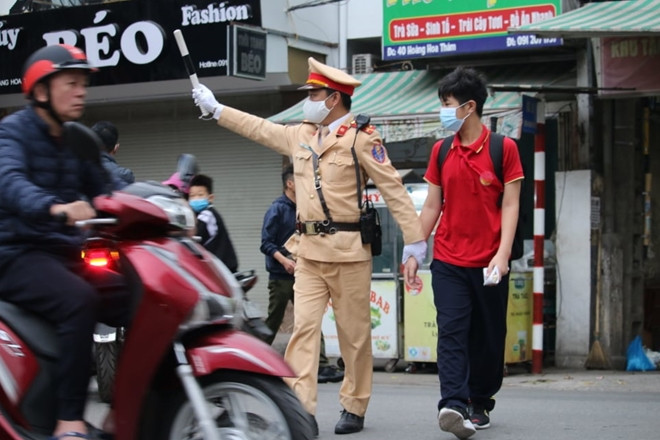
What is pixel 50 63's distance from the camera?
4.75 meters

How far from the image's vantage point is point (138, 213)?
4328 millimetres

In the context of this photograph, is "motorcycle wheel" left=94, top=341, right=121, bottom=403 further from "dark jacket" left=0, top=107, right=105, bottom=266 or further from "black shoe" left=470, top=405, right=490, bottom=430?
"dark jacket" left=0, top=107, right=105, bottom=266

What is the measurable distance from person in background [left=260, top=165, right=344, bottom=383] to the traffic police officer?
2.98m

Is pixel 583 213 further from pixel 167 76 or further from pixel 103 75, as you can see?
pixel 103 75

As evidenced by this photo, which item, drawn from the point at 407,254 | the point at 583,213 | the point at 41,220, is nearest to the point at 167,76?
the point at 583,213

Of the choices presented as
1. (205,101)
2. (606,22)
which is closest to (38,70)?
(205,101)

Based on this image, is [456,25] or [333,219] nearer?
[333,219]

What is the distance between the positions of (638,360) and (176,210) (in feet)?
25.8

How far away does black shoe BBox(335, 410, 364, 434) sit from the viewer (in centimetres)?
701

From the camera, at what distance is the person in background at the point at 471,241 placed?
263 inches

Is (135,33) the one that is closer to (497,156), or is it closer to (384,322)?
(384,322)

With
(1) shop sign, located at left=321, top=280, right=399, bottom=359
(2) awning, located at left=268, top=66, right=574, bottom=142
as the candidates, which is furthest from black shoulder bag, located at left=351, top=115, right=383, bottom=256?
(1) shop sign, located at left=321, top=280, right=399, bottom=359

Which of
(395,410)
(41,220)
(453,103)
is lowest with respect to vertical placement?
(395,410)

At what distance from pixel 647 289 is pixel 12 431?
922 centimetres
